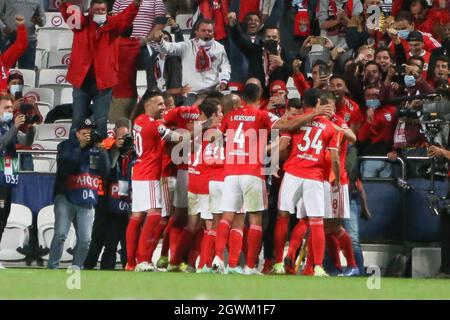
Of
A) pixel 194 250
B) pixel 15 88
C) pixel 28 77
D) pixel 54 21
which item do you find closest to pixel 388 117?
pixel 194 250

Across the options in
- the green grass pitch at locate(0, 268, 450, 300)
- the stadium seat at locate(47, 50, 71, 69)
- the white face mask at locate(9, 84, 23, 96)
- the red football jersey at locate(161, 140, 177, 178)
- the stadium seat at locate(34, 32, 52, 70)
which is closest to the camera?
the green grass pitch at locate(0, 268, 450, 300)

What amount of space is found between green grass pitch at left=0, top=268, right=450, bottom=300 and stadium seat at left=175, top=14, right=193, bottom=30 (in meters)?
6.18

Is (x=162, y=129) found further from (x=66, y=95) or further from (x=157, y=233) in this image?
(x=66, y=95)

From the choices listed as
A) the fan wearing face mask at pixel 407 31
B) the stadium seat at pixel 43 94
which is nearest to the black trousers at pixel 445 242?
the fan wearing face mask at pixel 407 31

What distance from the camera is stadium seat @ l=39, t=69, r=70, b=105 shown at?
58.1 ft

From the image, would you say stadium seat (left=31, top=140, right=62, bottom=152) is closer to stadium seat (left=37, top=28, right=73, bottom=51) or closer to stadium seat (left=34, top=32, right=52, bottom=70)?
stadium seat (left=34, top=32, right=52, bottom=70)

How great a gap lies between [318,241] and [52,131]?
15.8 feet

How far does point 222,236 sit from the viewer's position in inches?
508

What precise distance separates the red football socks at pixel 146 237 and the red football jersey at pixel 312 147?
140 centimetres

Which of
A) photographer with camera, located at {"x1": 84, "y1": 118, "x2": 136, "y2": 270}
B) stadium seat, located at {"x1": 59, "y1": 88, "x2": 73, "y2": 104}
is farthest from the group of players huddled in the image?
stadium seat, located at {"x1": 59, "y1": 88, "x2": 73, "y2": 104}

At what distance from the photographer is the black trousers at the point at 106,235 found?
14.2m

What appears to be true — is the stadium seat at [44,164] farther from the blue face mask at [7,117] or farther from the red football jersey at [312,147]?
the red football jersey at [312,147]
